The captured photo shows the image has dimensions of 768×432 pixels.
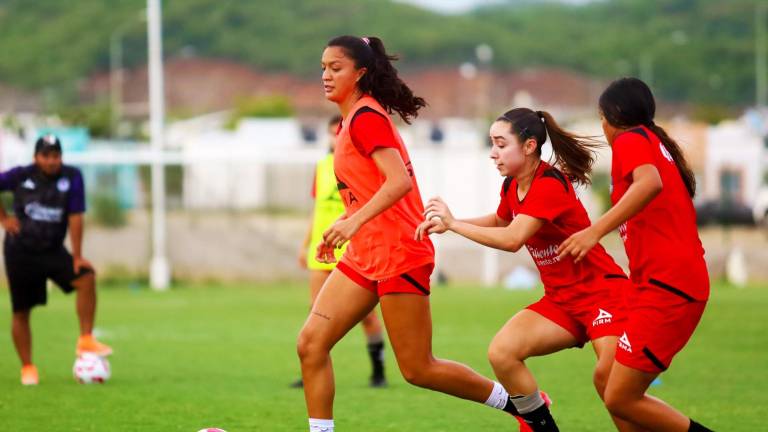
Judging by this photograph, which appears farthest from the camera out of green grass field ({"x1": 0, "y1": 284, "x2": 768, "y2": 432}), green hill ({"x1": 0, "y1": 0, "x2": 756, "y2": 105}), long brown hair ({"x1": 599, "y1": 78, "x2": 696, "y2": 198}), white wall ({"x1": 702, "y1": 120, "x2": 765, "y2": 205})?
green hill ({"x1": 0, "y1": 0, "x2": 756, "y2": 105})

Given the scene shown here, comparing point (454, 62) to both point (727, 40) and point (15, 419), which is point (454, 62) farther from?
point (15, 419)

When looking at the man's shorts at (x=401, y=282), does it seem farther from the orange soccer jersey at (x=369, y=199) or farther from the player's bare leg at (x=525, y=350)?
the player's bare leg at (x=525, y=350)

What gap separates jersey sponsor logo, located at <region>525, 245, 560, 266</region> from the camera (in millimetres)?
7484

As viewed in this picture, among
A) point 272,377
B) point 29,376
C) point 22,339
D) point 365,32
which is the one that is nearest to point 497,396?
point 272,377

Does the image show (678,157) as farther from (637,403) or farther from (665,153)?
(637,403)

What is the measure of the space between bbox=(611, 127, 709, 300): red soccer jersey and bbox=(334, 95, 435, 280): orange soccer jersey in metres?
1.26

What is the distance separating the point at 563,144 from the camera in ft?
24.9

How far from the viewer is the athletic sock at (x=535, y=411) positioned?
7.62 metres

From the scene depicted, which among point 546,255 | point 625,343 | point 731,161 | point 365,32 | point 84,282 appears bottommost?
point 731,161

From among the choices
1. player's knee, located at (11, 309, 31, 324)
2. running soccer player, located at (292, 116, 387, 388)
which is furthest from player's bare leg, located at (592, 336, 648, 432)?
player's knee, located at (11, 309, 31, 324)

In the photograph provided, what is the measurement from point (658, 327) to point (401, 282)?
149 cm

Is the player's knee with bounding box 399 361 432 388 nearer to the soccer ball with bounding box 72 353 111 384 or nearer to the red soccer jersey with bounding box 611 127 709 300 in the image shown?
the red soccer jersey with bounding box 611 127 709 300

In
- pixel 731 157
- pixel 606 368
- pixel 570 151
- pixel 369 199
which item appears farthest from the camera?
pixel 731 157

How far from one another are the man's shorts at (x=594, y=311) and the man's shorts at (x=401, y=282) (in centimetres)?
74
